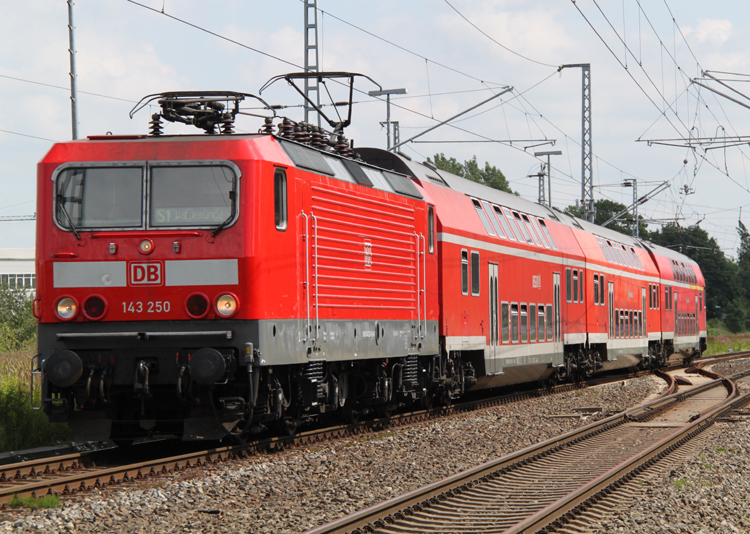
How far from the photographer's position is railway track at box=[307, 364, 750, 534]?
7.79 meters

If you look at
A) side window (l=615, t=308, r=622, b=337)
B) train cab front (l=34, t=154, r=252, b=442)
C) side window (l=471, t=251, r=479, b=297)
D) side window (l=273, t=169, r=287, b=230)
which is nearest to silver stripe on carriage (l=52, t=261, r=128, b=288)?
train cab front (l=34, t=154, r=252, b=442)

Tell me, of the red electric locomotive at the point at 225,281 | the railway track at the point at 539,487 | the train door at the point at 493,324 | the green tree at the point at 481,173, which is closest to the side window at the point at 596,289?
the train door at the point at 493,324

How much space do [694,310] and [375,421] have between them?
3011 cm

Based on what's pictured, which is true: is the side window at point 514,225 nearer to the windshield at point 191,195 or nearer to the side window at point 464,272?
the side window at point 464,272

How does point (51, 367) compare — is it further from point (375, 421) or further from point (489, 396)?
point (489, 396)

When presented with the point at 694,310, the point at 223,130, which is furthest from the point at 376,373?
the point at 694,310

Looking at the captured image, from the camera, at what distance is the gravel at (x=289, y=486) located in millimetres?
7727

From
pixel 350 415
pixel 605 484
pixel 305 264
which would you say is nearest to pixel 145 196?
pixel 305 264

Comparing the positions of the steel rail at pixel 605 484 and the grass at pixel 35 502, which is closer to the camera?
the steel rail at pixel 605 484

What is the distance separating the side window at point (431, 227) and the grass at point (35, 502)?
28.1 feet

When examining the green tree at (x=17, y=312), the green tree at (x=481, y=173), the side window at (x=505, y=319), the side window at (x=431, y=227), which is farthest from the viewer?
the green tree at (x=481, y=173)

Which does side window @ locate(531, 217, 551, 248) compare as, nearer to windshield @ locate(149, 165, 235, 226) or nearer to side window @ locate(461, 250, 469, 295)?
side window @ locate(461, 250, 469, 295)

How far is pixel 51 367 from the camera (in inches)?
399

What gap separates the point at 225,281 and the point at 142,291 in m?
0.92
